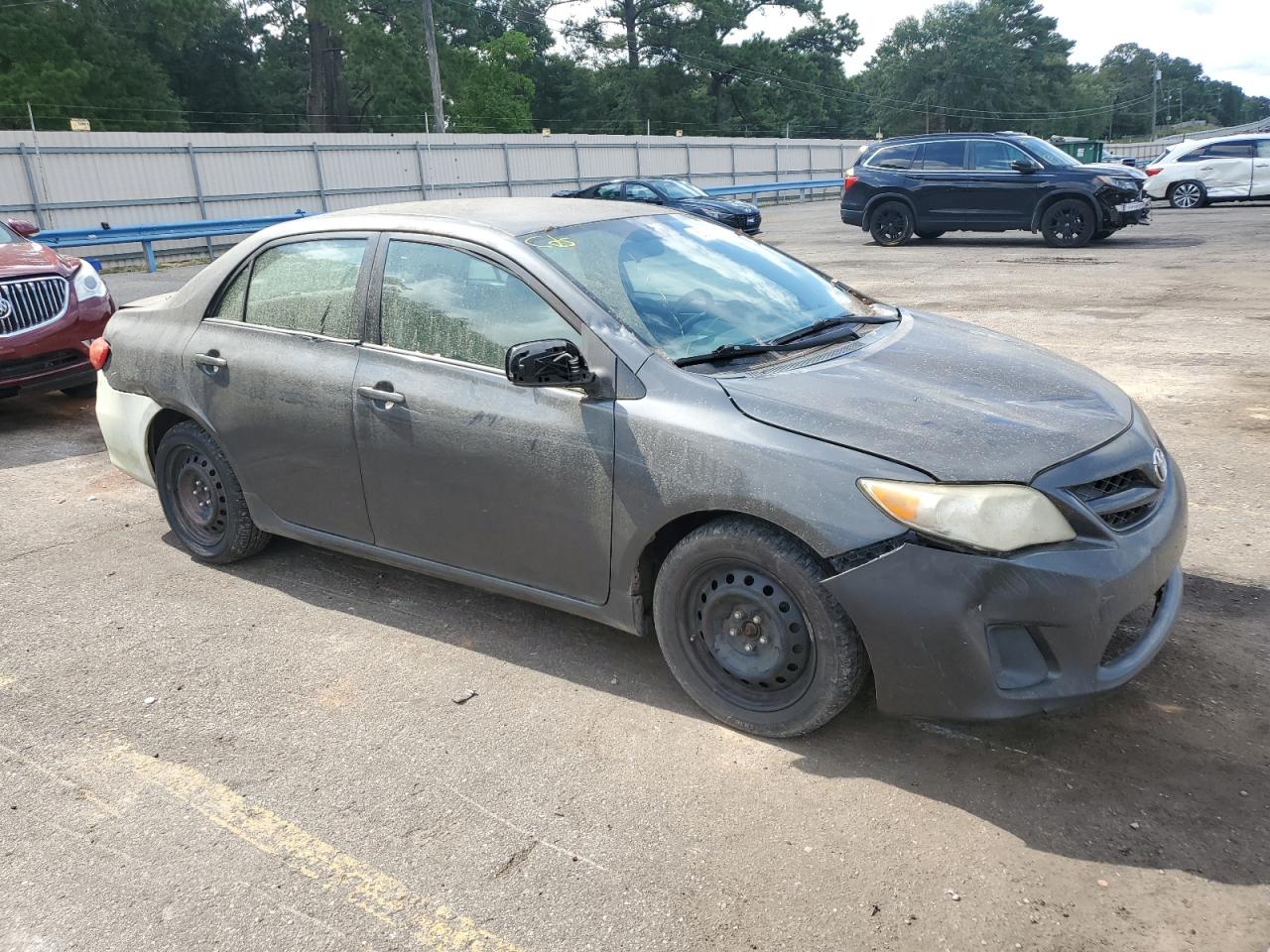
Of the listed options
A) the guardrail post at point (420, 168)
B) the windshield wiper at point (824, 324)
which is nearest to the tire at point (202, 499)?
the windshield wiper at point (824, 324)

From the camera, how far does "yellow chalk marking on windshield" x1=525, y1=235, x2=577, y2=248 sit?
3.76 metres

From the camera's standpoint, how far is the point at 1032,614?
9.15ft

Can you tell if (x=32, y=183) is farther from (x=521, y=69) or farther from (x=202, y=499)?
(x=521, y=69)

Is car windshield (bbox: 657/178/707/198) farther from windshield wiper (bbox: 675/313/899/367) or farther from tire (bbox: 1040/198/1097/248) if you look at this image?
windshield wiper (bbox: 675/313/899/367)

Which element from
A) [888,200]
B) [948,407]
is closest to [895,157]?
[888,200]

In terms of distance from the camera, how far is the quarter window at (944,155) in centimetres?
1717

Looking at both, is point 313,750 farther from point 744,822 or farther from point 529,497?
point 744,822

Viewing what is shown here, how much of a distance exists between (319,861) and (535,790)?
63 cm

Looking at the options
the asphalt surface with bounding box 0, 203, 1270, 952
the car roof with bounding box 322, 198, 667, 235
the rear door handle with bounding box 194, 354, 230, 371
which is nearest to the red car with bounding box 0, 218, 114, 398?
the asphalt surface with bounding box 0, 203, 1270, 952

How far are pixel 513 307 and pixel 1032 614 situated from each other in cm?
199

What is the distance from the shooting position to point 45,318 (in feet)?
25.2

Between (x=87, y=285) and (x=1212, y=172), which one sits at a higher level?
(x=87, y=285)

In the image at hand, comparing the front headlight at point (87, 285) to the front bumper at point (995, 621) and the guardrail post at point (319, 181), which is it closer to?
the front bumper at point (995, 621)

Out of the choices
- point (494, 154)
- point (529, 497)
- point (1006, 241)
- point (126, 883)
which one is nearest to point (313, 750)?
point (126, 883)
